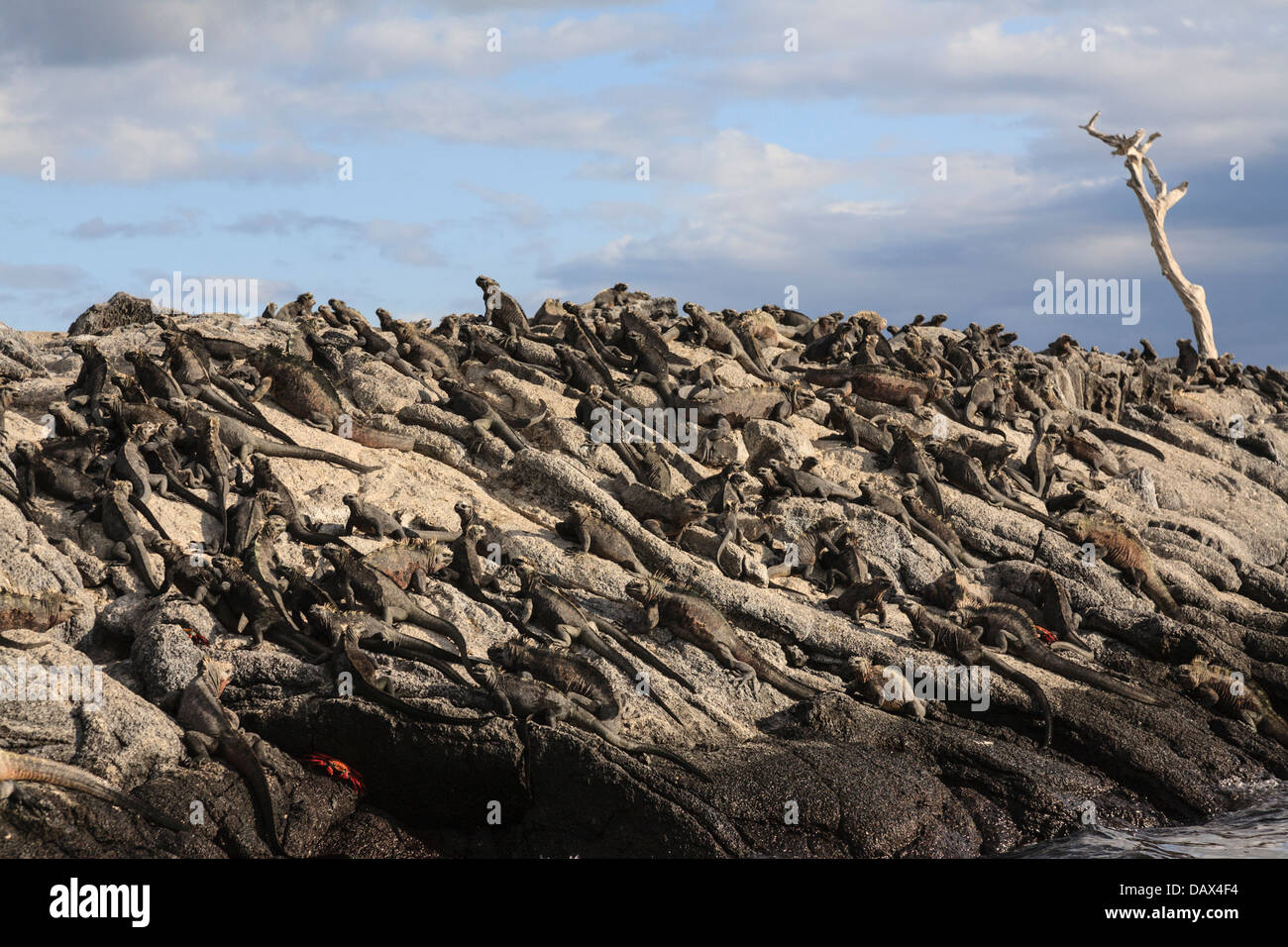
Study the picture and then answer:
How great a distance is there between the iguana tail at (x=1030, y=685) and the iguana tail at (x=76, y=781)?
26.3 ft

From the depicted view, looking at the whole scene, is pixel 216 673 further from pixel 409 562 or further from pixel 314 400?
pixel 314 400

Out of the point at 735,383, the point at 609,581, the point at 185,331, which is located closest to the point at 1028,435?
the point at 735,383

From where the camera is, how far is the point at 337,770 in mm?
10180

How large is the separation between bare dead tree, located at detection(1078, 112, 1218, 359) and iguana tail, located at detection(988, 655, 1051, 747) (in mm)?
26208

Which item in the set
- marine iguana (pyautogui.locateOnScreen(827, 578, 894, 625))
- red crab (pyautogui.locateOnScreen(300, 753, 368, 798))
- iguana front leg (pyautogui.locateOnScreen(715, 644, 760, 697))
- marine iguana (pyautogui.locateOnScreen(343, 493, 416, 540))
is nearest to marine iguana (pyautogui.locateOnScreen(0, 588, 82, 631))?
red crab (pyautogui.locateOnScreen(300, 753, 368, 798))

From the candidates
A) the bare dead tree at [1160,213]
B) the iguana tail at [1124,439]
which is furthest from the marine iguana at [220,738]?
the bare dead tree at [1160,213]

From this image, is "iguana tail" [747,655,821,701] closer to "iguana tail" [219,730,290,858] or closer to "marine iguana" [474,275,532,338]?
"iguana tail" [219,730,290,858]

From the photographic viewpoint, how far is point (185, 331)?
726 inches

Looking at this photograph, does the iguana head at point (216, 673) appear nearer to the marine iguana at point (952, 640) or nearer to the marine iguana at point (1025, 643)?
the marine iguana at point (952, 640)

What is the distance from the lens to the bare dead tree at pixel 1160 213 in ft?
123

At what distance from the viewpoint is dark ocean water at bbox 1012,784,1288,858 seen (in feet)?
35.0
